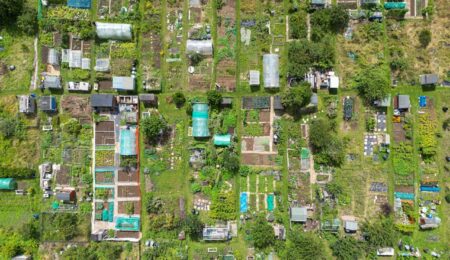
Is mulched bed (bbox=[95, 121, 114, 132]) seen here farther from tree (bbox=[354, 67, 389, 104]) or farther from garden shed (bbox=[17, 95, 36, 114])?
tree (bbox=[354, 67, 389, 104])


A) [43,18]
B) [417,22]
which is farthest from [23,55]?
[417,22]

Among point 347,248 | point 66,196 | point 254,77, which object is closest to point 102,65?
point 66,196

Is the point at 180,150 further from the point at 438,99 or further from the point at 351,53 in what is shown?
the point at 438,99

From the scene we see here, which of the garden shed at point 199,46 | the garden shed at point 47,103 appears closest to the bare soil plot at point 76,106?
the garden shed at point 47,103

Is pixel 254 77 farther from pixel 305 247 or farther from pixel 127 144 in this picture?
pixel 305 247

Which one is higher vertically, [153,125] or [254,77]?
[254,77]
